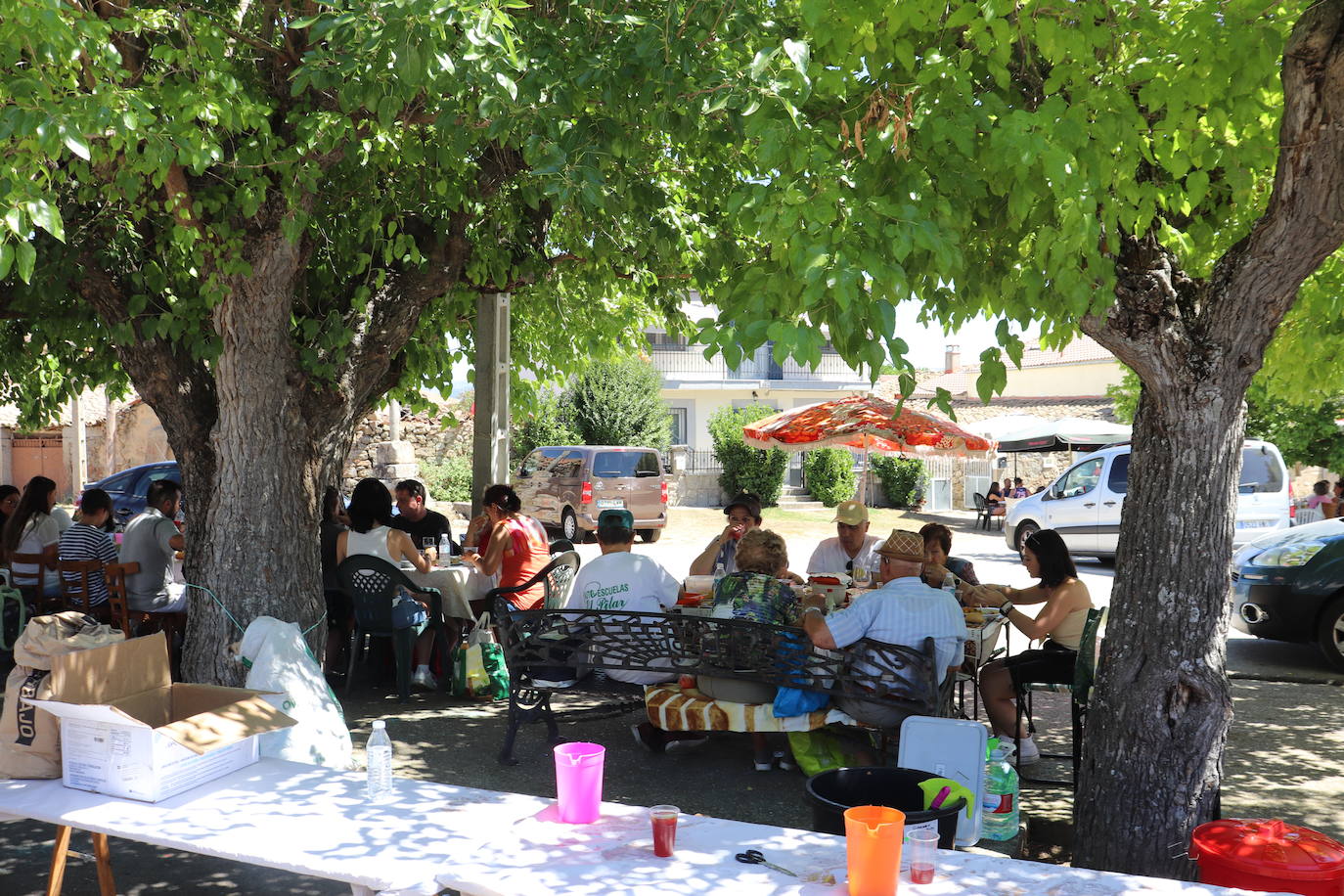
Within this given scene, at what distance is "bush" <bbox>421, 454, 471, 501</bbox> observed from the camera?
25.6 m

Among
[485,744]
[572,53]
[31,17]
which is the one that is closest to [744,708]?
[485,744]

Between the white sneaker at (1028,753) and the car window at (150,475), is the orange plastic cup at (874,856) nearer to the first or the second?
the white sneaker at (1028,753)

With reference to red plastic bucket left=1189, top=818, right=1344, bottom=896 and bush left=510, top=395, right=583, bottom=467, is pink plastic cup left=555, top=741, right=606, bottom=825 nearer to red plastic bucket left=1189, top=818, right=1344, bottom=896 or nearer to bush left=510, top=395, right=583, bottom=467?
red plastic bucket left=1189, top=818, right=1344, bottom=896

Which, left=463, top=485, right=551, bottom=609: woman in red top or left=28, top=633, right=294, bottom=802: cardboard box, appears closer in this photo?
left=28, top=633, right=294, bottom=802: cardboard box

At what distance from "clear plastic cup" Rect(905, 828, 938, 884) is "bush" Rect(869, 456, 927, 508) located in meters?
26.0

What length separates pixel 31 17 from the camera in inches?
150

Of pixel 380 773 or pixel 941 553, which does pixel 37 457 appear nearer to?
pixel 941 553

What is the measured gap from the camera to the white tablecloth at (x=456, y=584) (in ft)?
24.8

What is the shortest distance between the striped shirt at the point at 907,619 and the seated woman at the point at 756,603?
0.51 m

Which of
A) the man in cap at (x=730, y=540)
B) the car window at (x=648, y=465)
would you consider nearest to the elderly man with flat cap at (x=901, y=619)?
the man in cap at (x=730, y=540)

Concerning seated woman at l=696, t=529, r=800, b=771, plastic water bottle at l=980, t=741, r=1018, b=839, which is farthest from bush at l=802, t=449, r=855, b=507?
plastic water bottle at l=980, t=741, r=1018, b=839

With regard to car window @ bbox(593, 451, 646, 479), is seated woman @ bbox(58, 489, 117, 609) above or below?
below

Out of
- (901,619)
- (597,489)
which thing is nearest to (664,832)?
(901,619)

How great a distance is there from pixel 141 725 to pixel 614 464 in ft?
56.0
